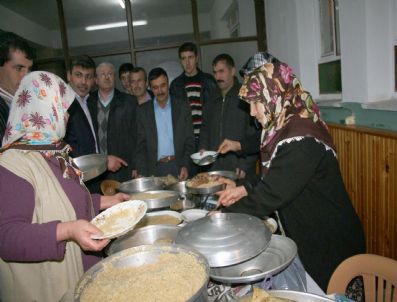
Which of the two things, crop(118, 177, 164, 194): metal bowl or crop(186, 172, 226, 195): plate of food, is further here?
crop(118, 177, 164, 194): metal bowl

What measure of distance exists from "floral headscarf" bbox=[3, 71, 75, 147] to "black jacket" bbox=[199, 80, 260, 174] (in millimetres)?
2114

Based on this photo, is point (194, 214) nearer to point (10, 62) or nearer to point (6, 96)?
point (6, 96)

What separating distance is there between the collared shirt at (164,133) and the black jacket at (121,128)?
1.14 feet

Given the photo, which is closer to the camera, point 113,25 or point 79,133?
point 79,133

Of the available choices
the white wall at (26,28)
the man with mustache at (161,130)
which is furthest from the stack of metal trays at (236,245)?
the white wall at (26,28)

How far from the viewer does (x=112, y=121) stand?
11.4 feet

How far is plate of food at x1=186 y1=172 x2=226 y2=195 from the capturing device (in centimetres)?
192

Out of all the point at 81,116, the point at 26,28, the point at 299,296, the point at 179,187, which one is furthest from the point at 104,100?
the point at 299,296

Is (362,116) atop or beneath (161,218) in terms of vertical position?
atop

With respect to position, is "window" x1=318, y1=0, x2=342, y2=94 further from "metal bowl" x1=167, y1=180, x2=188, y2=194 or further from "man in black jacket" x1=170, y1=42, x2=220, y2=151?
"metal bowl" x1=167, y1=180, x2=188, y2=194

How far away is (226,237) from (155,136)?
2.32 meters

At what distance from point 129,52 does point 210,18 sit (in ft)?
4.51

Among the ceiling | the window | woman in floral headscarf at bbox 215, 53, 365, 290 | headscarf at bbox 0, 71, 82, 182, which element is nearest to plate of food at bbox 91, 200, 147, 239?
headscarf at bbox 0, 71, 82, 182

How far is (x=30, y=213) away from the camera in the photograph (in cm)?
117
